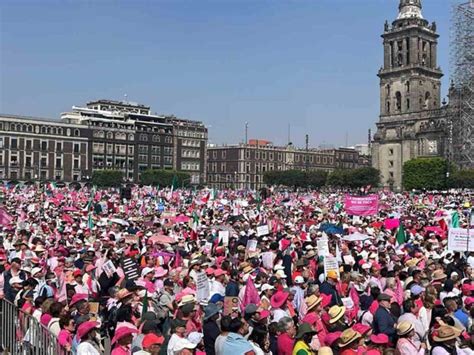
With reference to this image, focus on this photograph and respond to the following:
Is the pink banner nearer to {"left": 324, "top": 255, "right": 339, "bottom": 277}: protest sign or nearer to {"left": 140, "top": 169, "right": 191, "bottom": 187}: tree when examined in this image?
{"left": 324, "top": 255, "right": 339, "bottom": 277}: protest sign

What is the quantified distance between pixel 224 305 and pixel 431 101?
105 m

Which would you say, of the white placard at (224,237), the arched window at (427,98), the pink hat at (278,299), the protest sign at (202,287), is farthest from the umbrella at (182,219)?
the arched window at (427,98)

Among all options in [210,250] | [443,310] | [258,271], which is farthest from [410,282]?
[210,250]

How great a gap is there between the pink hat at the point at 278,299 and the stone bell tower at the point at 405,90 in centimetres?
9777

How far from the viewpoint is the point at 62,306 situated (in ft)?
27.5

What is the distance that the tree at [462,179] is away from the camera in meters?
81.1

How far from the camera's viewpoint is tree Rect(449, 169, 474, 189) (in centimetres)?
8106

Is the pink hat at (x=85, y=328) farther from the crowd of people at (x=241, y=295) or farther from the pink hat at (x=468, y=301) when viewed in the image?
the pink hat at (x=468, y=301)

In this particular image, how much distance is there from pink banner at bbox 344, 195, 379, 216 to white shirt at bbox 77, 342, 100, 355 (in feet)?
63.5

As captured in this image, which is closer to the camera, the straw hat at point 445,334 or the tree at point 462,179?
the straw hat at point 445,334

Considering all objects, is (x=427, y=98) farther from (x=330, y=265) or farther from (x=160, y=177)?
(x=330, y=265)

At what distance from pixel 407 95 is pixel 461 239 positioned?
3780 inches

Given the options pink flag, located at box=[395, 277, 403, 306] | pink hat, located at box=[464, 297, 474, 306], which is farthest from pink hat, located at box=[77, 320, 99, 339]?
pink hat, located at box=[464, 297, 474, 306]

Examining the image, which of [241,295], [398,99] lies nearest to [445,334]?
[241,295]
